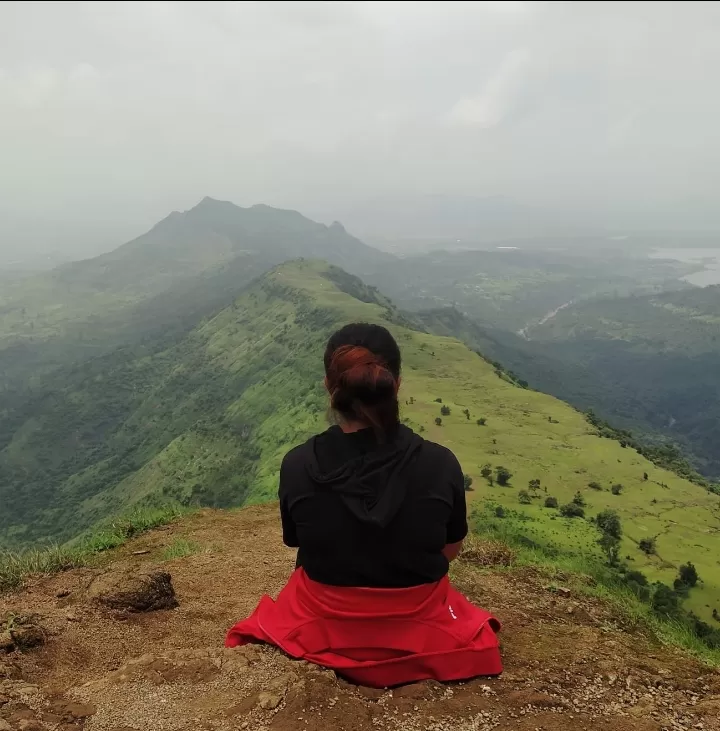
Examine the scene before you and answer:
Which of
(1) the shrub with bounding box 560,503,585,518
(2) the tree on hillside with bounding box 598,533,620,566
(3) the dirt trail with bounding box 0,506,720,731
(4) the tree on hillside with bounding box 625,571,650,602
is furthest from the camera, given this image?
(1) the shrub with bounding box 560,503,585,518

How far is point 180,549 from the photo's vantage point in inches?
310

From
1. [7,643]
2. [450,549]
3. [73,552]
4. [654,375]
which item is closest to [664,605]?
[450,549]

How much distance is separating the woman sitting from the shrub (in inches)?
1022

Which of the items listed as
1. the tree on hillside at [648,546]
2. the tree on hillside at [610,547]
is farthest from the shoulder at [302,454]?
the tree on hillside at [648,546]

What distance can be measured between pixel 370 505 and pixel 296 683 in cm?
130

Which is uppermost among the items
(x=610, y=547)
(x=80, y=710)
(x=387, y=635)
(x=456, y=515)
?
(x=456, y=515)

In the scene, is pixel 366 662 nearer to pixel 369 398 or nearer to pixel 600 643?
pixel 369 398

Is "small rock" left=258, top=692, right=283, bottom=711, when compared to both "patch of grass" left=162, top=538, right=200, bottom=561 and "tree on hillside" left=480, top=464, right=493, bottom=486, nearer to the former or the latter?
"patch of grass" left=162, top=538, right=200, bottom=561

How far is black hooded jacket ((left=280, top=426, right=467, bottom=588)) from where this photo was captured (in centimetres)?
322

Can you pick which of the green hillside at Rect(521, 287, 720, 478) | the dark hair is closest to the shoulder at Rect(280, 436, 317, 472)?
the dark hair

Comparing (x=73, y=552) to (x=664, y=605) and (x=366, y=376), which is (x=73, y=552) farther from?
(x=664, y=605)

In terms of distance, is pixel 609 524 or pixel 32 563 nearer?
pixel 32 563

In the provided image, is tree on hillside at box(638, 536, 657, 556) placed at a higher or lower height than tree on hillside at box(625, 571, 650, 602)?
lower

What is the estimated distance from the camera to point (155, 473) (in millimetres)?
62812
